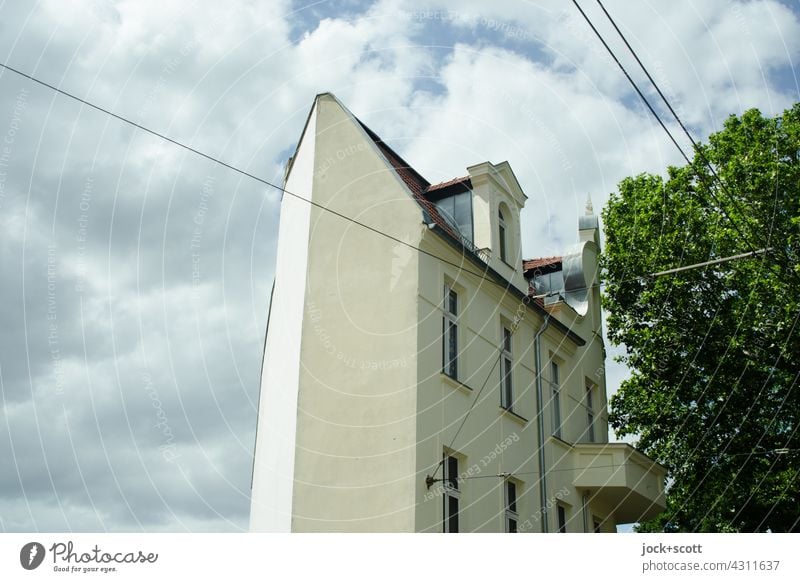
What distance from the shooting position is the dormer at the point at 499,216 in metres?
20.3

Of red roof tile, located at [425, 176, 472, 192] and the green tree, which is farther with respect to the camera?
the green tree

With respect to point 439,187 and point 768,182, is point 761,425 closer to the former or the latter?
point 768,182

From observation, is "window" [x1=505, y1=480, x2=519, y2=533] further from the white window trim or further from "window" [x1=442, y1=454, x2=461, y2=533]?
the white window trim

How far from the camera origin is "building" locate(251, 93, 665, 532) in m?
16.2

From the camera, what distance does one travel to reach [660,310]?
27141 millimetres

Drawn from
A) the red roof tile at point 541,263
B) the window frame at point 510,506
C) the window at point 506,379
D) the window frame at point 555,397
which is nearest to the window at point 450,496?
the window frame at point 510,506

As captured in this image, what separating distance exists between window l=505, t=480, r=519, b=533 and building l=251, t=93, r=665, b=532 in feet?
0.13

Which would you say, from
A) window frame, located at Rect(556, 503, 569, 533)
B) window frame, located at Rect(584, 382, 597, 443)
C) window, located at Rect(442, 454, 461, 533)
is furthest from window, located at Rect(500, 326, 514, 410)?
window frame, located at Rect(584, 382, 597, 443)

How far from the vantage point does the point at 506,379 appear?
64.7 feet

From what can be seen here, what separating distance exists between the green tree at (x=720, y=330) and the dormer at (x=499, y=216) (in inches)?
244

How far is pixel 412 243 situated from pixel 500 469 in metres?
4.91

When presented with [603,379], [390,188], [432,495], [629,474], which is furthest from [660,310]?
[432,495]

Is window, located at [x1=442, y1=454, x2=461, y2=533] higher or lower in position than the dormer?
lower

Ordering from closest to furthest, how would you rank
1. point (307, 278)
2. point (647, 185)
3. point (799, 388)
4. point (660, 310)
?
1. point (307, 278)
2. point (799, 388)
3. point (660, 310)
4. point (647, 185)
